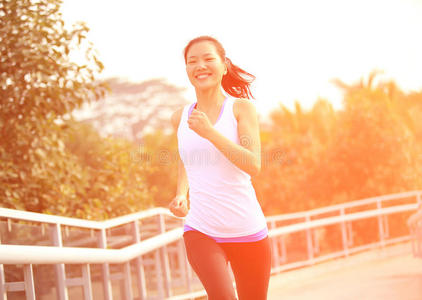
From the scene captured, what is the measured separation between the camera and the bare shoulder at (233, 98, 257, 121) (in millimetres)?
3211

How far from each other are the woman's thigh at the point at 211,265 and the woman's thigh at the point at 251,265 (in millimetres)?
64

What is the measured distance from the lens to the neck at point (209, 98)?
10.9 feet

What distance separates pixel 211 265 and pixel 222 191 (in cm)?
36

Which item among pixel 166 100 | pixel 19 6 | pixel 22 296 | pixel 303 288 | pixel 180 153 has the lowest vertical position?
pixel 303 288

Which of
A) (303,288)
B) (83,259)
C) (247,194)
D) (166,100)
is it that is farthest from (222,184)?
(166,100)

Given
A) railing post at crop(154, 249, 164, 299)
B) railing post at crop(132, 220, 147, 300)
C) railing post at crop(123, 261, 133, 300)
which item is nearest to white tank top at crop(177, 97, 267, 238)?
railing post at crop(123, 261, 133, 300)

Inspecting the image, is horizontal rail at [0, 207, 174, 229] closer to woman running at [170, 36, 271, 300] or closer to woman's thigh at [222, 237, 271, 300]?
woman running at [170, 36, 271, 300]

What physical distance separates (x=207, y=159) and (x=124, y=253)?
1606mm

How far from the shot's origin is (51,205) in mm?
7918

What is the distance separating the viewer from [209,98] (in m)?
3.35

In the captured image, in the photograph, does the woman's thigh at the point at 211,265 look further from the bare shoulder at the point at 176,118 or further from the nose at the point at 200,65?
the nose at the point at 200,65

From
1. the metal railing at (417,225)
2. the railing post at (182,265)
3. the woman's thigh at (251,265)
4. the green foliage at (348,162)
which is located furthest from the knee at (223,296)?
the green foliage at (348,162)

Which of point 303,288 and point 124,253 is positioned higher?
point 124,253

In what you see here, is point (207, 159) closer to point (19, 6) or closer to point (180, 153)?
point (180, 153)
